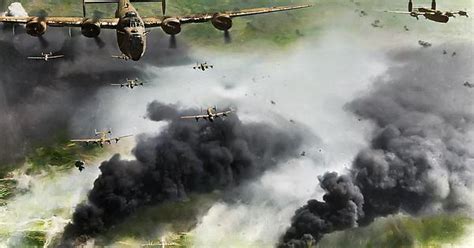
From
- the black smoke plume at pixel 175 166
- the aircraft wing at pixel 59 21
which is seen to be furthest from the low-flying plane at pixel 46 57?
the black smoke plume at pixel 175 166

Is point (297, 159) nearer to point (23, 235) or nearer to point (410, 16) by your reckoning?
point (410, 16)

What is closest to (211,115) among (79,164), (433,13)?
(79,164)

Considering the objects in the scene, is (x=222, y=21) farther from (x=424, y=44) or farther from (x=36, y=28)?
(x=424, y=44)

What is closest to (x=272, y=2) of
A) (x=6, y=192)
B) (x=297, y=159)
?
(x=297, y=159)

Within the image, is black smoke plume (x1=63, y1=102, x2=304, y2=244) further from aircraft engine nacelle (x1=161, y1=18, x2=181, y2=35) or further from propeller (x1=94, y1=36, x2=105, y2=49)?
aircraft engine nacelle (x1=161, y1=18, x2=181, y2=35)

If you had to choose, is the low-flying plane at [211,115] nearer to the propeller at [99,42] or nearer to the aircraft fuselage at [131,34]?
the aircraft fuselage at [131,34]
